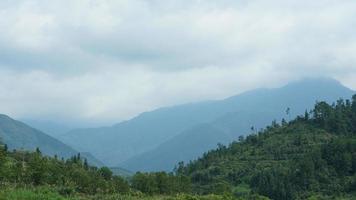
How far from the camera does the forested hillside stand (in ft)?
322

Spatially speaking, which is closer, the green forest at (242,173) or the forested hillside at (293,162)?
the green forest at (242,173)

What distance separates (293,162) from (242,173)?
12.5 meters

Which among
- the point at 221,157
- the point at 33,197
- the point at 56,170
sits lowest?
the point at 33,197

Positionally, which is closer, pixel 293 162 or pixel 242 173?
pixel 293 162

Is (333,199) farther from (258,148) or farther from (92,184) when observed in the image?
(258,148)

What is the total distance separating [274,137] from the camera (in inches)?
5669

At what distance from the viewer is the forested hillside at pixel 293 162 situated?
9806 centimetres

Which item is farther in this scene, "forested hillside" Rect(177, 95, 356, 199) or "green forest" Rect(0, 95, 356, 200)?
"forested hillside" Rect(177, 95, 356, 199)

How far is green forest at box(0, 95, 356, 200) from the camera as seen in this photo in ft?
176

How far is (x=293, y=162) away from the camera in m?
112

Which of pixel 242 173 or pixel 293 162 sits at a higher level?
pixel 293 162

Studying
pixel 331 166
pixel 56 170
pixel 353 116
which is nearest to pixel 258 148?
pixel 353 116

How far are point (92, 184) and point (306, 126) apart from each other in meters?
95.8

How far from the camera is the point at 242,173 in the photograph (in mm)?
119938
